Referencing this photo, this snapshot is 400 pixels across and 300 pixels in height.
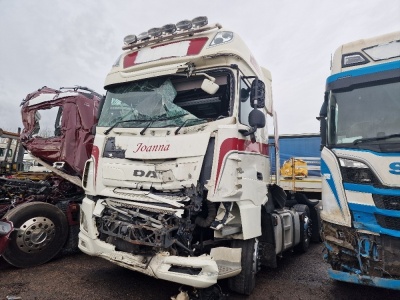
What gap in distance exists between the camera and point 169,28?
4.48 meters

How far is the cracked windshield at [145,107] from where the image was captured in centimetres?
396

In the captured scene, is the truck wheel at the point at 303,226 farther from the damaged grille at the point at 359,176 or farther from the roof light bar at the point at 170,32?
the roof light bar at the point at 170,32

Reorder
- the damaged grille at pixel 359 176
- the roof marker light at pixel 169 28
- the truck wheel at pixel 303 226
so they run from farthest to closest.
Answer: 1. the truck wheel at pixel 303 226
2. the roof marker light at pixel 169 28
3. the damaged grille at pixel 359 176

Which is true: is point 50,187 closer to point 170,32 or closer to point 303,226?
point 170,32

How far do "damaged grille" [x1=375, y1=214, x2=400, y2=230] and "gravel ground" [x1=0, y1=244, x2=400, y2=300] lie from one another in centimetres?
136

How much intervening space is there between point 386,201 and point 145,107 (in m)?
3.29

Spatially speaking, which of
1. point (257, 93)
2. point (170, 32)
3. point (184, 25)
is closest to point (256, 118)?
point (257, 93)

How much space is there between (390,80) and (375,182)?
4.37ft

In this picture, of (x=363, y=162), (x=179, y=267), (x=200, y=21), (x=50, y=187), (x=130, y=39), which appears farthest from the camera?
(x=50, y=187)

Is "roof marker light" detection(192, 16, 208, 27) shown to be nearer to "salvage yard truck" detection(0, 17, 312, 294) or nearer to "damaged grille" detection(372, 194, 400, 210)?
"salvage yard truck" detection(0, 17, 312, 294)

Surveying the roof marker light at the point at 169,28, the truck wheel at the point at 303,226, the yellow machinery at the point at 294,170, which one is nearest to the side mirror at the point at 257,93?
the roof marker light at the point at 169,28

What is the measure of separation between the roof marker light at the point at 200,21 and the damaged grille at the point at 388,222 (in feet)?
11.2

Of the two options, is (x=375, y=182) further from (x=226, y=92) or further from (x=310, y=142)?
(x=310, y=142)

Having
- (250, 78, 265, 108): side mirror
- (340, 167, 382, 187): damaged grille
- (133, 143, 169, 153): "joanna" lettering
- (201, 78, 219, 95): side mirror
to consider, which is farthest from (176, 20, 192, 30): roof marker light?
(340, 167, 382, 187): damaged grille
